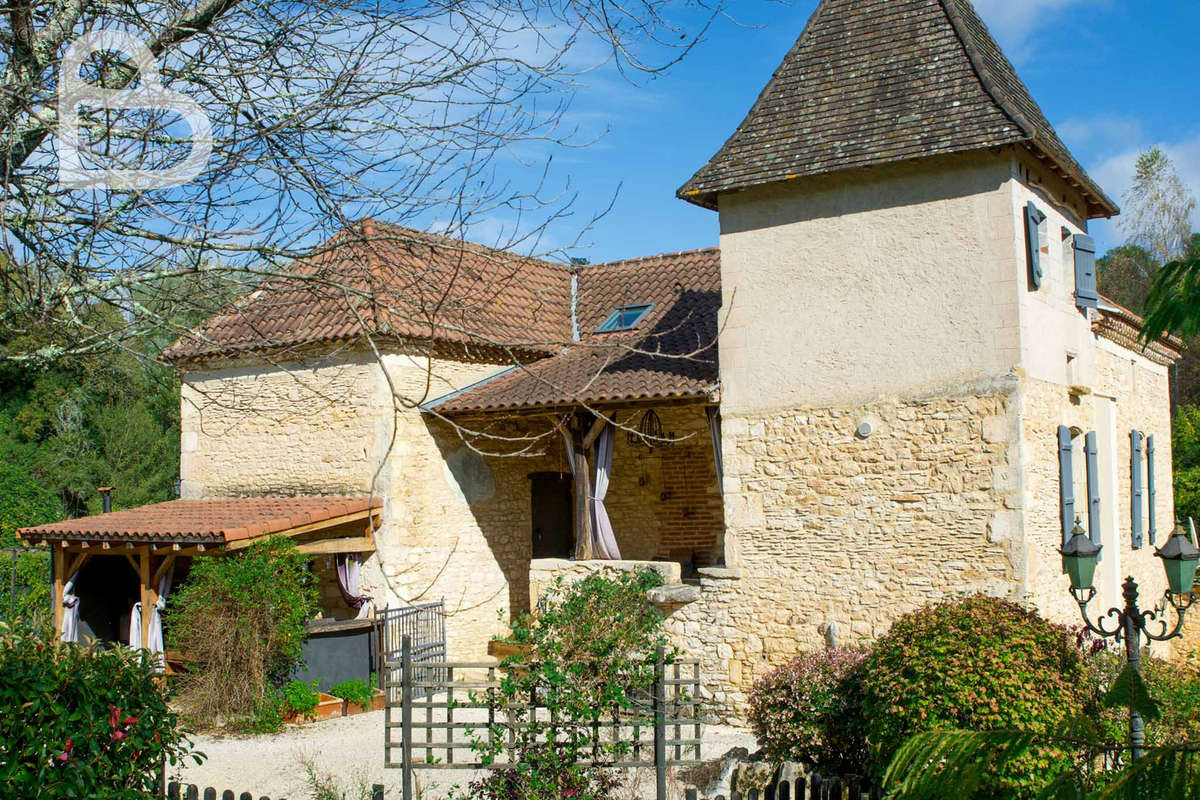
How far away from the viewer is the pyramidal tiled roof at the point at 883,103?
10.1 metres

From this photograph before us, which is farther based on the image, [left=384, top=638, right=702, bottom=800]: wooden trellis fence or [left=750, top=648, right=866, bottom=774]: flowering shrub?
[left=750, top=648, right=866, bottom=774]: flowering shrub

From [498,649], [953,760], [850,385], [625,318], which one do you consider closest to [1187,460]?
[625,318]

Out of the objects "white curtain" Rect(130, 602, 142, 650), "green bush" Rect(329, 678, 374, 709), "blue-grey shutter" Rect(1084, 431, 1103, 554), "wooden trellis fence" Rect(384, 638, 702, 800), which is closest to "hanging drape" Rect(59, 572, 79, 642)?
"white curtain" Rect(130, 602, 142, 650)

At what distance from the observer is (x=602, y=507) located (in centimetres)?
1227

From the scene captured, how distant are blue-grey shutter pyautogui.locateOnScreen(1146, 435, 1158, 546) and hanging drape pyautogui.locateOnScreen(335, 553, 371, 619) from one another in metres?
10.3

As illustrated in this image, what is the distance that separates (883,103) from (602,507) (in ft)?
17.7

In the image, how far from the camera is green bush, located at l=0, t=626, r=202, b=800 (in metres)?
4.82

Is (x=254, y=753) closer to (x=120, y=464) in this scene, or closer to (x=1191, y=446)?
(x=120, y=464)

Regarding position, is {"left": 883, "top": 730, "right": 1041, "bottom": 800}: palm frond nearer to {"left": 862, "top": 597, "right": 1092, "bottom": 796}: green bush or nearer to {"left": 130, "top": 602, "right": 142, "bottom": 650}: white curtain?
{"left": 862, "top": 597, "right": 1092, "bottom": 796}: green bush

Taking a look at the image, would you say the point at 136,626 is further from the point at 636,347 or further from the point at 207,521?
the point at 636,347

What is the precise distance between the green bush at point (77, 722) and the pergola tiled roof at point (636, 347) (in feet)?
15.6

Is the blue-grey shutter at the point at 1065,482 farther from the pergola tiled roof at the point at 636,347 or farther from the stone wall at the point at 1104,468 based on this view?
the pergola tiled roof at the point at 636,347

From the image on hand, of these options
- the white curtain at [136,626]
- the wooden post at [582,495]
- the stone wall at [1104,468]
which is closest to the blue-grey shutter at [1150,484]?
the stone wall at [1104,468]

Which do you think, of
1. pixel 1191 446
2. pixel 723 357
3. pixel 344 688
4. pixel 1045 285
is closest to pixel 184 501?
pixel 344 688
